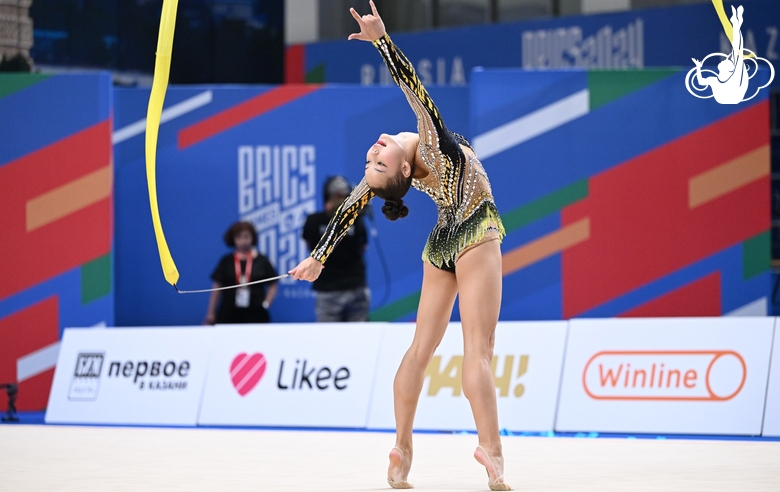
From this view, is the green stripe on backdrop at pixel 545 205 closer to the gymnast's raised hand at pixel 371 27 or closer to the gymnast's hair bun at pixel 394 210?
the gymnast's hair bun at pixel 394 210

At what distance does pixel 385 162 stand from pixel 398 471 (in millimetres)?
1261

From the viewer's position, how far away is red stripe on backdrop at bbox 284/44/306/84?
1459 cm

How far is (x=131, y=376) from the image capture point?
8219mm

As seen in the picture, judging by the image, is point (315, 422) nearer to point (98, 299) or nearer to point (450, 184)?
point (98, 299)

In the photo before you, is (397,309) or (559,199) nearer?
(559,199)

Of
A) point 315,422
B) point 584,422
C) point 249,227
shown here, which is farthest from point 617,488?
point 249,227

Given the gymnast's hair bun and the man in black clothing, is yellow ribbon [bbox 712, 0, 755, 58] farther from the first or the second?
the man in black clothing

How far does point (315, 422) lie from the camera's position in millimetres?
7562

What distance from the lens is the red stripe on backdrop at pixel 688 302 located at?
9.16 metres

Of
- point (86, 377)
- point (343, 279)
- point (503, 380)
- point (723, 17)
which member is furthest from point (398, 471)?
point (343, 279)

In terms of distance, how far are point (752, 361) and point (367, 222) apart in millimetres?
4377

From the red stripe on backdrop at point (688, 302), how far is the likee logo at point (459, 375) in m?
2.18

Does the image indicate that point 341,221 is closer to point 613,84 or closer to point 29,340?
point 613,84

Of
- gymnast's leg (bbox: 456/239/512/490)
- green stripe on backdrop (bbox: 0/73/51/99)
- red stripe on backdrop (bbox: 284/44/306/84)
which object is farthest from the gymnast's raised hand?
red stripe on backdrop (bbox: 284/44/306/84)
